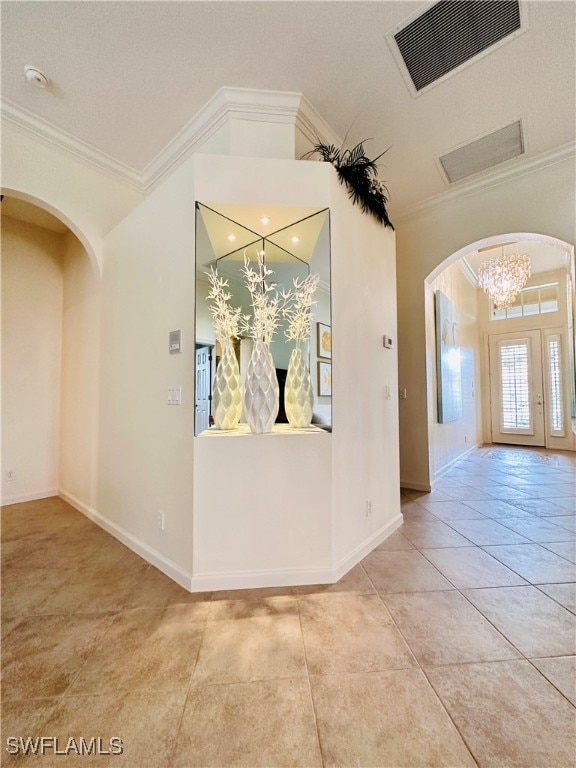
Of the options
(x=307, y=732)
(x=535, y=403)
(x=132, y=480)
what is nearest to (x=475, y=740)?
(x=307, y=732)

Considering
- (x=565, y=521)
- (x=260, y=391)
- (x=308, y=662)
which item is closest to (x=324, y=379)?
(x=260, y=391)

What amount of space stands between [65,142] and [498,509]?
5412mm

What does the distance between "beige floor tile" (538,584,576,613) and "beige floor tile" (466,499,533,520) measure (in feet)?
3.68

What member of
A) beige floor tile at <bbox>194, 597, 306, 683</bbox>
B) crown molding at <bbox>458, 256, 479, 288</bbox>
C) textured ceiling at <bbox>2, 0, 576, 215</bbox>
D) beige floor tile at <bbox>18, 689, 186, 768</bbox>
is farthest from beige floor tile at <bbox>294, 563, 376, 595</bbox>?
crown molding at <bbox>458, 256, 479, 288</bbox>

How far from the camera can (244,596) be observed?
1.81 metres

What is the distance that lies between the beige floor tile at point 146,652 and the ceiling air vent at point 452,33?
3680 millimetres

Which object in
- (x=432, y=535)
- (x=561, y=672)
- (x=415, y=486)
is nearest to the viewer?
(x=561, y=672)

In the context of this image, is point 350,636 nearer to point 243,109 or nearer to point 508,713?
point 508,713

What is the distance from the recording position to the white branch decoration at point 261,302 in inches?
78.6

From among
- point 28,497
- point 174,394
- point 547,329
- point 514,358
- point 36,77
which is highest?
point 36,77

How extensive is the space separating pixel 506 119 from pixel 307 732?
4225 mm

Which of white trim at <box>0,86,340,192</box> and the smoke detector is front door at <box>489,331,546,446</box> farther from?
the smoke detector

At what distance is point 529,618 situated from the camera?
162 cm

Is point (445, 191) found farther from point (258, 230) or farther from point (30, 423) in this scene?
point (30, 423)
